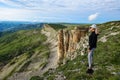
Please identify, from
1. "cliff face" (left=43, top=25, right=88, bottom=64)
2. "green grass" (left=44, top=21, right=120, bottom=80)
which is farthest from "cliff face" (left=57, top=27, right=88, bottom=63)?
"green grass" (left=44, top=21, right=120, bottom=80)

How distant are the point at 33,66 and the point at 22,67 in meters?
8.29

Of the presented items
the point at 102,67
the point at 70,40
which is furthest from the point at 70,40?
the point at 102,67

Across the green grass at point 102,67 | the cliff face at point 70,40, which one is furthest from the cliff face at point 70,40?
the green grass at point 102,67

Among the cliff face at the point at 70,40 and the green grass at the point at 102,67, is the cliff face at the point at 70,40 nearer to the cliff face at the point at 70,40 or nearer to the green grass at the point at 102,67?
the cliff face at the point at 70,40

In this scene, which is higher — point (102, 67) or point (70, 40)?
point (102, 67)

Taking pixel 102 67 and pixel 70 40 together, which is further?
pixel 70 40

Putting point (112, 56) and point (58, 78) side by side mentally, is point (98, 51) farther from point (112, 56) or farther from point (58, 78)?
point (58, 78)

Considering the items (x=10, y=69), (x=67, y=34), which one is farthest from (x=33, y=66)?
(x=67, y=34)

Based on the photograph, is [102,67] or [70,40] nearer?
[102,67]

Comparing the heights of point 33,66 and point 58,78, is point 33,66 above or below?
below

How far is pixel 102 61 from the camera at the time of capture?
31641 mm

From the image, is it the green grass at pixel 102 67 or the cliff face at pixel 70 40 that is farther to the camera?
the cliff face at pixel 70 40

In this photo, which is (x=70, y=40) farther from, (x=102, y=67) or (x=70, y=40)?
(x=102, y=67)

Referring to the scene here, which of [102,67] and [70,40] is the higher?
[102,67]
